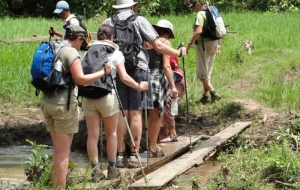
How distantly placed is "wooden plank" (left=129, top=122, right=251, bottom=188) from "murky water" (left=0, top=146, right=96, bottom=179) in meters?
1.21

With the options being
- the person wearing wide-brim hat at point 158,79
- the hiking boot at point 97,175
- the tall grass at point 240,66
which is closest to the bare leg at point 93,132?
the hiking boot at point 97,175

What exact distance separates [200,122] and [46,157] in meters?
4.92

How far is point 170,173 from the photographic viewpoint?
25.6ft

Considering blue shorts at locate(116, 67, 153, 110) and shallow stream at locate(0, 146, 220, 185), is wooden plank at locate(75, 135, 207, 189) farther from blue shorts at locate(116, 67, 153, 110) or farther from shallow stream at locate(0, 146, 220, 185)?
blue shorts at locate(116, 67, 153, 110)

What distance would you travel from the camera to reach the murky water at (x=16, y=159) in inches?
349

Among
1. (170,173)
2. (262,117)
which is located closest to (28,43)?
(262,117)

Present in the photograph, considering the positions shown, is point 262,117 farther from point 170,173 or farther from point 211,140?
point 170,173

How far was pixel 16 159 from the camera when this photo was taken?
32.0 ft

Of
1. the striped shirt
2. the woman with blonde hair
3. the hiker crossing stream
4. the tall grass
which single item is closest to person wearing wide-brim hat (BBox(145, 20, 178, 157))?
the hiker crossing stream

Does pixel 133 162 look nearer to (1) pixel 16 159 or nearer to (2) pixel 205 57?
(1) pixel 16 159

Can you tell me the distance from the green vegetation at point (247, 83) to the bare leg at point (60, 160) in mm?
1496

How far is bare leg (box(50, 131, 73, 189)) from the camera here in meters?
6.80

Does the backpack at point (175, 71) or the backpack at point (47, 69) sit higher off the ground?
the backpack at point (47, 69)

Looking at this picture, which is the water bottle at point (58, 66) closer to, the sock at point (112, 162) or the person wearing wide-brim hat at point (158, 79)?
the sock at point (112, 162)
